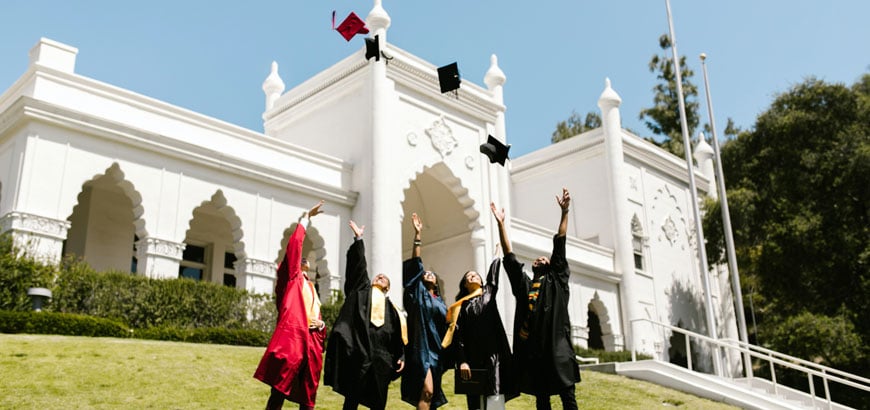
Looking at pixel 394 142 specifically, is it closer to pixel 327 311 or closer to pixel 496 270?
pixel 327 311

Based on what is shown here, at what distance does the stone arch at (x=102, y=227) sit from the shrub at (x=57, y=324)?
5.18 metres

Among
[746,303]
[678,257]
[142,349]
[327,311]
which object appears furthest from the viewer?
[746,303]

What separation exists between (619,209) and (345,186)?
34.7 ft

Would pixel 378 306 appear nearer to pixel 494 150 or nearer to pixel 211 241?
pixel 494 150

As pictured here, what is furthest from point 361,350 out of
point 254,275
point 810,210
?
point 810,210

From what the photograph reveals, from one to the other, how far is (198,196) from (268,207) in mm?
1815

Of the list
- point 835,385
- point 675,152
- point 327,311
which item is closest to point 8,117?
point 327,311

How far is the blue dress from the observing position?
24.6 feet

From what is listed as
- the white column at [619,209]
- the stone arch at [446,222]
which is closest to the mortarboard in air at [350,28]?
the stone arch at [446,222]

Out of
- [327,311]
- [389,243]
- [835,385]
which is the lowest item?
[835,385]

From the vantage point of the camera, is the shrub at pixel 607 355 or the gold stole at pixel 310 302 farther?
the shrub at pixel 607 355

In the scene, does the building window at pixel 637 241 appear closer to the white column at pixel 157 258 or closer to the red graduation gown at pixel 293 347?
the white column at pixel 157 258

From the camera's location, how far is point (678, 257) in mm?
29359

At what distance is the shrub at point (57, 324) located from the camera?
1247 centimetres
